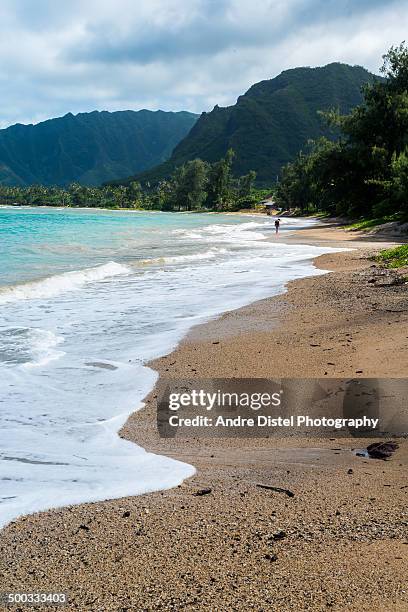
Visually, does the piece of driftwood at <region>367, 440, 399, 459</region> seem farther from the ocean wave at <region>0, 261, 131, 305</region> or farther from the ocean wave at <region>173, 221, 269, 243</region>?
the ocean wave at <region>173, 221, 269, 243</region>

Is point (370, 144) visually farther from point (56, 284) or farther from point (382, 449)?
point (382, 449)

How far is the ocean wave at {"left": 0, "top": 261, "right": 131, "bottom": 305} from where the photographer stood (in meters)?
13.4

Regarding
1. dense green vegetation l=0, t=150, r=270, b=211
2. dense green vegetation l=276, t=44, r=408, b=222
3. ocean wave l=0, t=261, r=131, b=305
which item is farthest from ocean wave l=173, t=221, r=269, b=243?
dense green vegetation l=0, t=150, r=270, b=211

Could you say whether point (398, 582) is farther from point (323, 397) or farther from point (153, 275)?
point (153, 275)

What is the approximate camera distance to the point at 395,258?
56.0ft

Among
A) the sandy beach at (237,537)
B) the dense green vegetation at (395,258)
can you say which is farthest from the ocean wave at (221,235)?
the sandy beach at (237,537)

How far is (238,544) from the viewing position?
295 cm

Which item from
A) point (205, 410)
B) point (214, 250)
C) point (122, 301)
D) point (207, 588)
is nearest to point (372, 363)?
point (205, 410)

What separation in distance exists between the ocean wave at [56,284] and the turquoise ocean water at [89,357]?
3cm

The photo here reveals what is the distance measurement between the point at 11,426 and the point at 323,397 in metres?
3.02

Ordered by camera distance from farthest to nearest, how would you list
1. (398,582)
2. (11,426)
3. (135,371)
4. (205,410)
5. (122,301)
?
1. (122,301)
2. (135,371)
3. (205,410)
4. (11,426)
5. (398,582)

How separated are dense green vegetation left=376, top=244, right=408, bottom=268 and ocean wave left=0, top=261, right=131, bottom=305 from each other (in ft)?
27.1

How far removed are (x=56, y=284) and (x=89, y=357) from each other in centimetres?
793

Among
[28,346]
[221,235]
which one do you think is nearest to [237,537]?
[28,346]
